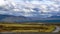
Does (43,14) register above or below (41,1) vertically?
below

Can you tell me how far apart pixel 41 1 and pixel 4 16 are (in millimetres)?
344

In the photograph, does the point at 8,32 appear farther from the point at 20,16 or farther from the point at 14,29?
the point at 20,16

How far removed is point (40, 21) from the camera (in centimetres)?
113

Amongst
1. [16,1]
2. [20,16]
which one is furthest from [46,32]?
[16,1]

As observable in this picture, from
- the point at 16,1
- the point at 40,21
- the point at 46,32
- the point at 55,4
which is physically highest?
the point at 16,1

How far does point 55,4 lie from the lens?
1109mm

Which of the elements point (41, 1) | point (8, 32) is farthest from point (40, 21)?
point (8, 32)

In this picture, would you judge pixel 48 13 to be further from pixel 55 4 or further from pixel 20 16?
pixel 20 16

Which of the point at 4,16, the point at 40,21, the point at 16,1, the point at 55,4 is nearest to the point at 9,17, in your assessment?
the point at 4,16

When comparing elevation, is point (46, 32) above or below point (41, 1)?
below

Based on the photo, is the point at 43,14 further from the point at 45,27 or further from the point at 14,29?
the point at 14,29

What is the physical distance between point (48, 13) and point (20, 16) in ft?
0.81

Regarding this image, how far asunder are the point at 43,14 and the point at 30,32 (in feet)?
0.66

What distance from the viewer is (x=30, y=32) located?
3.79 feet
